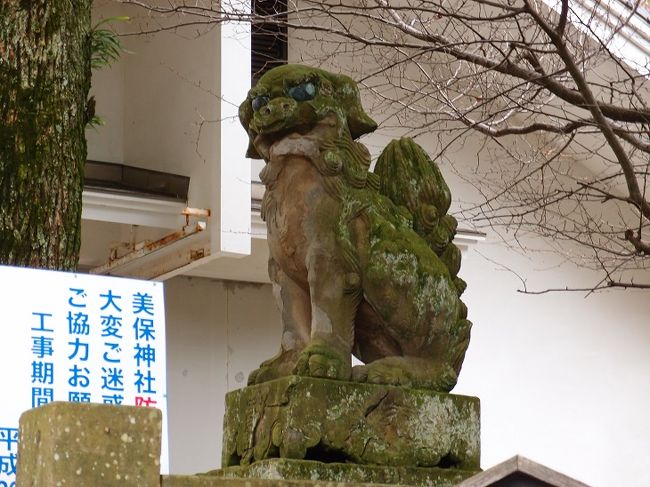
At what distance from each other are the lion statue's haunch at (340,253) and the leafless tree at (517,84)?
161 centimetres

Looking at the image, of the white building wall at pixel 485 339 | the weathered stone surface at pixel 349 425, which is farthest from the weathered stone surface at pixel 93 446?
the white building wall at pixel 485 339

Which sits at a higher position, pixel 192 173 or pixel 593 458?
pixel 192 173

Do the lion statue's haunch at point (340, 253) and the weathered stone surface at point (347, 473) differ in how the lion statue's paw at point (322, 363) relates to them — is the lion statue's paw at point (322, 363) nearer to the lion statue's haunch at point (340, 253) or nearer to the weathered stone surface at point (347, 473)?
the lion statue's haunch at point (340, 253)

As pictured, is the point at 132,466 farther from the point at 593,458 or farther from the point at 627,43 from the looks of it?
the point at 593,458

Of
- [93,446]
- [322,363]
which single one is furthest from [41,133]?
[93,446]

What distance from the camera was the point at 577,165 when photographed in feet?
39.2

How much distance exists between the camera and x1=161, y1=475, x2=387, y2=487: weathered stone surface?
432cm

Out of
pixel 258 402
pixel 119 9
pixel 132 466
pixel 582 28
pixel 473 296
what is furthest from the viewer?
pixel 473 296

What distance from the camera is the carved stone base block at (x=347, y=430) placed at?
16.4 ft

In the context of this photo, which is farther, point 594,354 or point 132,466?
point 594,354

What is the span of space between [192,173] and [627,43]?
3549mm

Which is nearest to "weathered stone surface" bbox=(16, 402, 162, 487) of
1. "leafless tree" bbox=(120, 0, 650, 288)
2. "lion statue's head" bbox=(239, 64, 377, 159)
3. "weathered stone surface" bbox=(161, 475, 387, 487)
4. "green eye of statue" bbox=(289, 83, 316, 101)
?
"weathered stone surface" bbox=(161, 475, 387, 487)

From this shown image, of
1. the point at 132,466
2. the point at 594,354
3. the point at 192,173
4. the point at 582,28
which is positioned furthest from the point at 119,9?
the point at 132,466

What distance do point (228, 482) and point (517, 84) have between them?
4.42 metres
